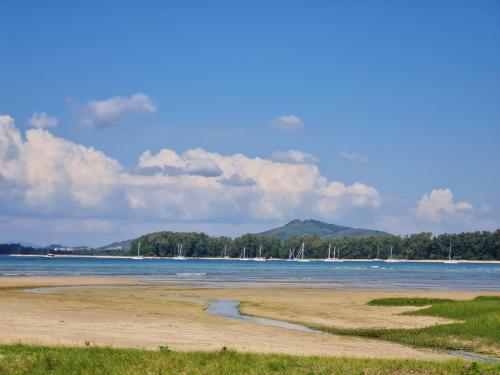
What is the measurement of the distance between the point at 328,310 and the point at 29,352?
31.5 metres

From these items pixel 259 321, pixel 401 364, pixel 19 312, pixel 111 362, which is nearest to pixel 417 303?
pixel 259 321

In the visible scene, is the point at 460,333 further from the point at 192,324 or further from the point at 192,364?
the point at 192,364

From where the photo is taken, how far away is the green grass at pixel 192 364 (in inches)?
877

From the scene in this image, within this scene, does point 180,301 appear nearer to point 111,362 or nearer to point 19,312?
point 19,312

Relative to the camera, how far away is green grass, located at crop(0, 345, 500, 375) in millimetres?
22266

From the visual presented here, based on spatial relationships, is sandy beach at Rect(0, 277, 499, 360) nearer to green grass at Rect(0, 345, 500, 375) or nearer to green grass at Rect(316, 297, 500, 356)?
green grass at Rect(316, 297, 500, 356)

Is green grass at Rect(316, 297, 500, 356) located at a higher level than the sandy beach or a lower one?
higher

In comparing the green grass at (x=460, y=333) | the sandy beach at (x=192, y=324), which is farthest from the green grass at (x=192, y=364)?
the green grass at (x=460, y=333)

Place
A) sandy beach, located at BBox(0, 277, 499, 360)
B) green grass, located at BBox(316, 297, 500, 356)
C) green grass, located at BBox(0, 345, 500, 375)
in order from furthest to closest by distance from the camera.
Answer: green grass, located at BBox(316, 297, 500, 356) < sandy beach, located at BBox(0, 277, 499, 360) < green grass, located at BBox(0, 345, 500, 375)

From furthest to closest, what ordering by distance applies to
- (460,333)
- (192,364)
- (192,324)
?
(192,324)
(460,333)
(192,364)

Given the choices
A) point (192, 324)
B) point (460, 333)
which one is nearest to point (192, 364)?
point (192, 324)

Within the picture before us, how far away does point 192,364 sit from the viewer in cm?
2281

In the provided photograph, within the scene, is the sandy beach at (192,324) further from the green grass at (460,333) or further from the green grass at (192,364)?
the green grass at (192,364)

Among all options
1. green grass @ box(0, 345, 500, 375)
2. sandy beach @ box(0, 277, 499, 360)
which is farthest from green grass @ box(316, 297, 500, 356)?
green grass @ box(0, 345, 500, 375)
